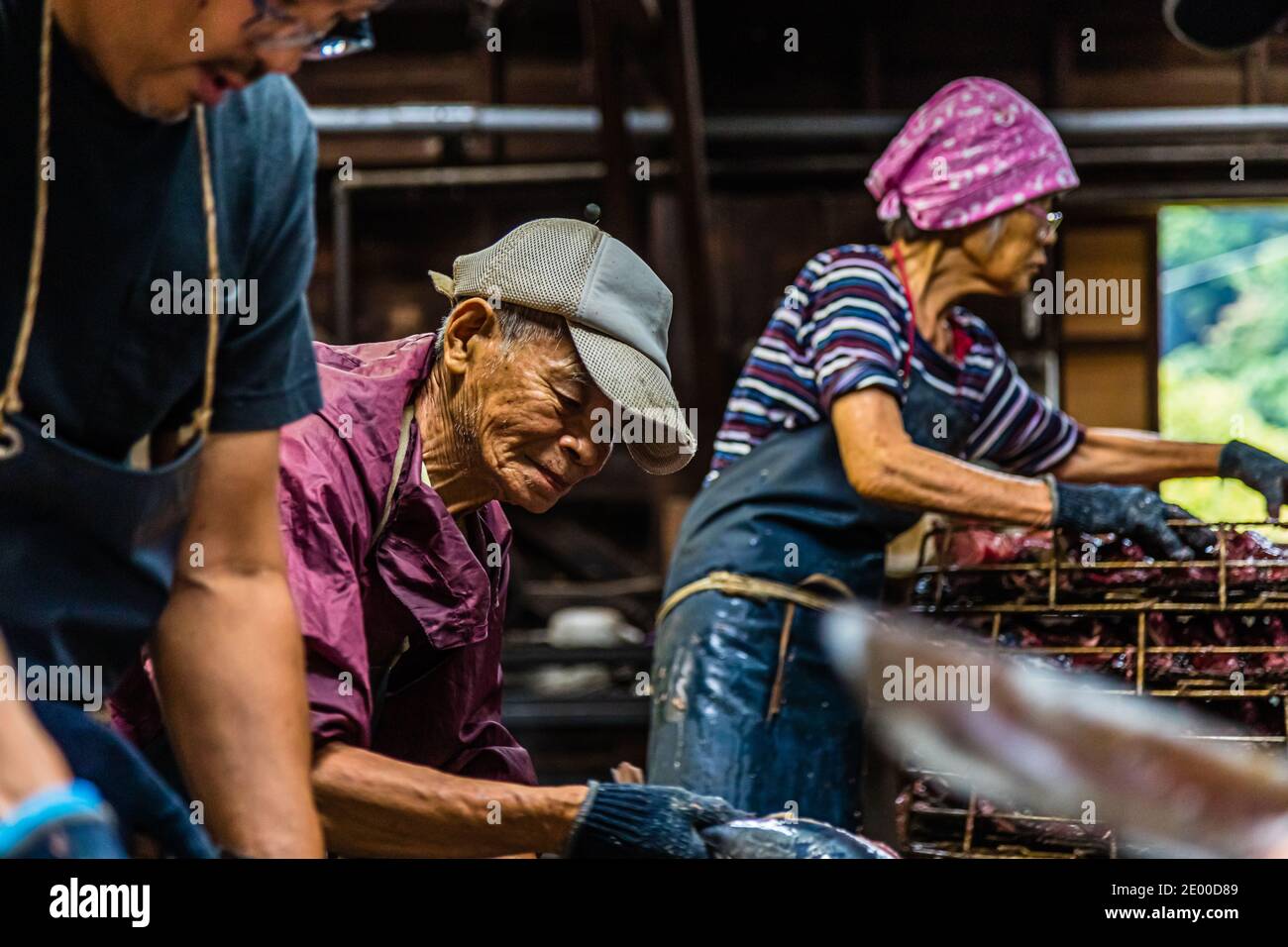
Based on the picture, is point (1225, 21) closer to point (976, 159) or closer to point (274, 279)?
point (976, 159)

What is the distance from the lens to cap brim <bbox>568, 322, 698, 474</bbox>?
1.67 m

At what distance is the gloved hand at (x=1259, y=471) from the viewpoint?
2.64 m

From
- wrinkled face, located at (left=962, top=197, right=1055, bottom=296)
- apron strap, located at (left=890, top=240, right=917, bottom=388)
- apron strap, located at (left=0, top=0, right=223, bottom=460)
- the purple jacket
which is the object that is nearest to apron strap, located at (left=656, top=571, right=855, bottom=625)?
apron strap, located at (left=890, top=240, right=917, bottom=388)

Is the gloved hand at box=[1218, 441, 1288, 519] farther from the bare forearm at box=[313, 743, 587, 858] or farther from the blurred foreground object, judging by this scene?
the bare forearm at box=[313, 743, 587, 858]

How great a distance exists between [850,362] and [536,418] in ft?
2.64

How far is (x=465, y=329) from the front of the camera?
69.8 inches

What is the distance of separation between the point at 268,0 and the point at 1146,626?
158cm

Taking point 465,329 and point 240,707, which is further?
point 465,329

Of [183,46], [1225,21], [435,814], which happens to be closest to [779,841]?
[435,814]

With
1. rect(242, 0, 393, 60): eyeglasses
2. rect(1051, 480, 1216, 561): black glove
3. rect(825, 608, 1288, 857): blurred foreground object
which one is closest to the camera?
rect(242, 0, 393, 60): eyeglasses

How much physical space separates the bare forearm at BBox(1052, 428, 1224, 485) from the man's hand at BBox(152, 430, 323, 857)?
180cm

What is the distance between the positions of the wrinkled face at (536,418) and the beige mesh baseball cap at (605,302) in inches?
1.6

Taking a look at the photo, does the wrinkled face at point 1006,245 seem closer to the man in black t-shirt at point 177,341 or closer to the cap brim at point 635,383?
the cap brim at point 635,383

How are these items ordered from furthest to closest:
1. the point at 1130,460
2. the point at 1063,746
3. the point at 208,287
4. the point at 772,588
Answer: the point at 1130,460
the point at 772,588
the point at 1063,746
the point at 208,287
